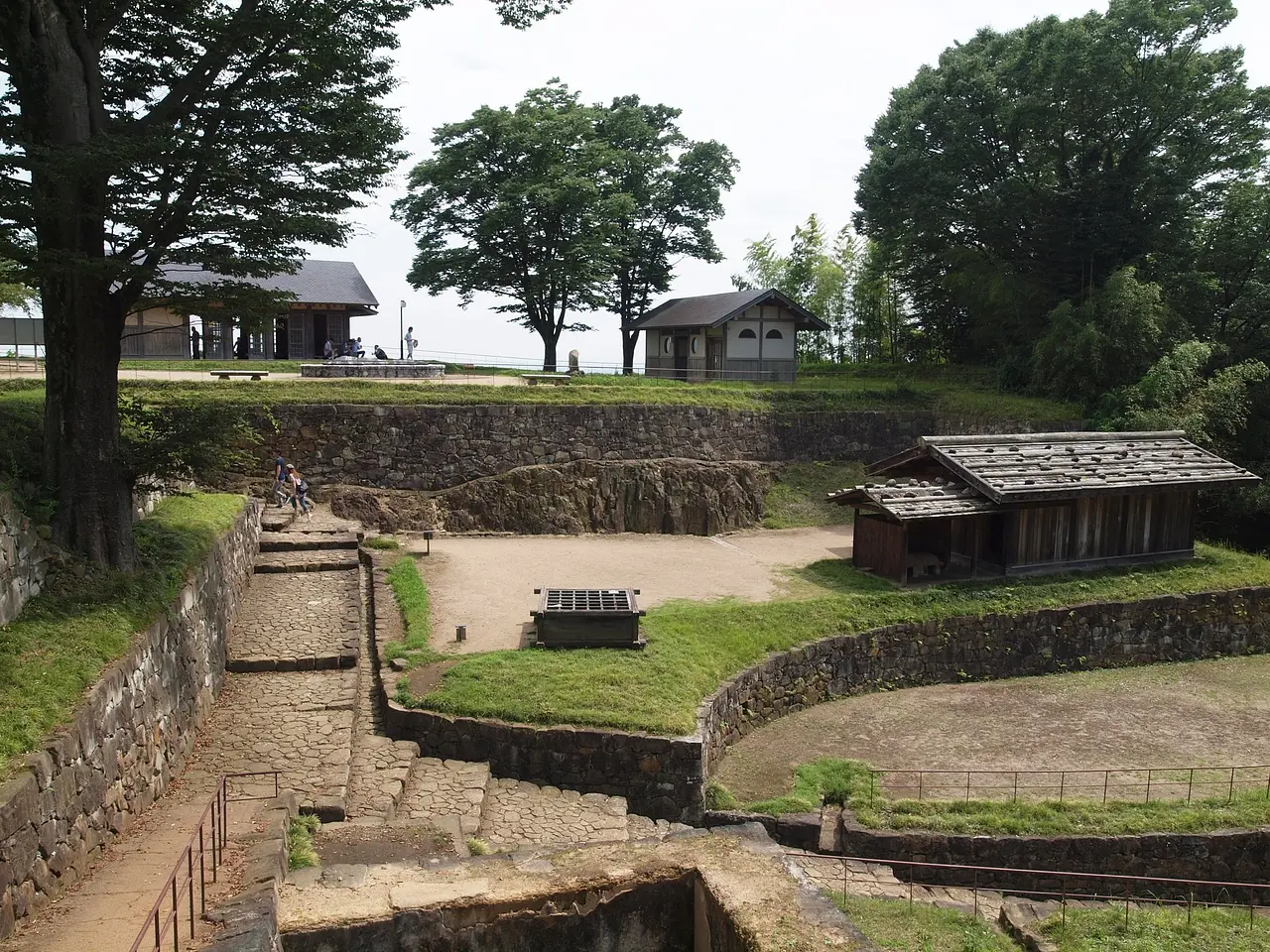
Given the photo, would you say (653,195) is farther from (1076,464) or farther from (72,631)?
(72,631)

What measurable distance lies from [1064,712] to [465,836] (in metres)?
11.5

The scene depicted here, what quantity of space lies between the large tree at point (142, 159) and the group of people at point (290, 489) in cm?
1018

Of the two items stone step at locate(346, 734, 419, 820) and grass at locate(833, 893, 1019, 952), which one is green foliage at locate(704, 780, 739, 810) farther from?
stone step at locate(346, 734, 419, 820)

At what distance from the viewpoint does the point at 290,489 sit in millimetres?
23062

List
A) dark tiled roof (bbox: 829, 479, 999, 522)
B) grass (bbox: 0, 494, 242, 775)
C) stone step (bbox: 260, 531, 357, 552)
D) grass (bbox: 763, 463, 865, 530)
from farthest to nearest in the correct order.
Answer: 1. grass (bbox: 763, 463, 865, 530)
2. stone step (bbox: 260, 531, 357, 552)
3. dark tiled roof (bbox: 829, 479, 999, 522)
4. grass (bbox: 0, 494, 242, 775)

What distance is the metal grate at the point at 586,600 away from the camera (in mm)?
15453

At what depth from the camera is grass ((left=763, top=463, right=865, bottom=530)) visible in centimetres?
2803

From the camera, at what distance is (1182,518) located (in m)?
22.7

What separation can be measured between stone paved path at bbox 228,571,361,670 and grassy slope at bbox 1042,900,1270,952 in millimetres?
10767

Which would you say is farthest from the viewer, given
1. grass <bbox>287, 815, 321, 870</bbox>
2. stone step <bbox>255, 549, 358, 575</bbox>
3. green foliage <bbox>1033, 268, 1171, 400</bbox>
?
green foliage <bbox>1033, 268, 1171, 400</bbox>

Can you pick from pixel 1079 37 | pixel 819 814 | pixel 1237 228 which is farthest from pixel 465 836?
pixel 1237 228

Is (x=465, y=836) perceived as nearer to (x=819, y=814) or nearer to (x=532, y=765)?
(x=532, y=765)

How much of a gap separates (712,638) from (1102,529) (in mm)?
10866

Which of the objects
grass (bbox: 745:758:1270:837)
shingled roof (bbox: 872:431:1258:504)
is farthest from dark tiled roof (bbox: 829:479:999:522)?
grass (bbox: 745:758:1270:837)
